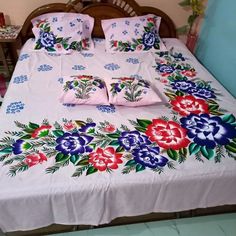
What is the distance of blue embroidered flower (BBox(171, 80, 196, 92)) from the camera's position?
1.96m

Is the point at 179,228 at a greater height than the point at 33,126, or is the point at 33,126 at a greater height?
the point at 33,126

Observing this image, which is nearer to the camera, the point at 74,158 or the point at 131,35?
the point at 74,158

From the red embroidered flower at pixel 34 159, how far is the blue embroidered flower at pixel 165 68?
1.35 meters

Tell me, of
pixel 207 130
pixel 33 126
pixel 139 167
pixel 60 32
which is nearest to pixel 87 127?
pixel 33 126

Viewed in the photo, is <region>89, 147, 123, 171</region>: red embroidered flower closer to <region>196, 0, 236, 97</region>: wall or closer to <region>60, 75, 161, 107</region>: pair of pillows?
<region>60, 75, 161, 107</region>: pair of pillows

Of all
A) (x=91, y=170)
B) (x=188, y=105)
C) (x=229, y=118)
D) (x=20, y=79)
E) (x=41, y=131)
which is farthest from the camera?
(x=20, y=79)

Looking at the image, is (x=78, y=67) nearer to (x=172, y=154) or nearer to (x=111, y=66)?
(x=111, y=66)

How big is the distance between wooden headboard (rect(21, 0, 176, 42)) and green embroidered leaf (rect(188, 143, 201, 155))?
68.2 inches

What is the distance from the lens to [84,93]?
5.48ft

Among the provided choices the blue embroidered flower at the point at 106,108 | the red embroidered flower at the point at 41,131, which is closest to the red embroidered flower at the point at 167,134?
the blue embroidered flower at the point at 106,108

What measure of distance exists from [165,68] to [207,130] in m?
0.86

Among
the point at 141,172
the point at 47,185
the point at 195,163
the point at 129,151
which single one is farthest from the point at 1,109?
the point at 195,163

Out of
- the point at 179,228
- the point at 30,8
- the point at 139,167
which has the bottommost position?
the point at 179,228

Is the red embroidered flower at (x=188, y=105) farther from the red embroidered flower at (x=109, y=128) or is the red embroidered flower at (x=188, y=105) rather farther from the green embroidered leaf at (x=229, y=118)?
the red embroidered flower at (x=109, y=128)
